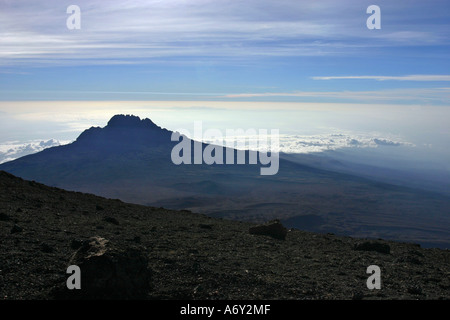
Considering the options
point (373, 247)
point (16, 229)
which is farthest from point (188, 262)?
point (373, 247)

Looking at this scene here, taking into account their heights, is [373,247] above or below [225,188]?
above

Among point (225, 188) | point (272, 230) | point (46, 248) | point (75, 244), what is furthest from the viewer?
point (225, 188)

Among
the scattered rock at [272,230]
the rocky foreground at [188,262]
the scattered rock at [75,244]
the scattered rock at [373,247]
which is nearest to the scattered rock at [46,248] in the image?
the rocky foreground at [188,262]

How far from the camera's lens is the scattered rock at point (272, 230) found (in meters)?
15.3

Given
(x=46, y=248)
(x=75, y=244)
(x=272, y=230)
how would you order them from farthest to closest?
1. (x=272, y=230)
2. (x=75, y=244)
3. (x=46, y=248)

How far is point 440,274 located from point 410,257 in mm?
1689

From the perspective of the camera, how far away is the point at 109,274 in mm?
7805

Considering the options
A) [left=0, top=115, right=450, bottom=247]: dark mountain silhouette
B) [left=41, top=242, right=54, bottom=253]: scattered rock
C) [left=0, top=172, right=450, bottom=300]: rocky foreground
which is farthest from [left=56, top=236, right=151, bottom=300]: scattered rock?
[left=0, top=115, right=450, bottom=247]: dark mountain silhouette

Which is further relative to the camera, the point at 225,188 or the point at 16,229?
the point at 225,188

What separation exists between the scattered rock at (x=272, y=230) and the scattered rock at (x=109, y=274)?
7.68 metres

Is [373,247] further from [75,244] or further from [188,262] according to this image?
[75,244]

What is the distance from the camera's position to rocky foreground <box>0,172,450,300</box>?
807 centimetres

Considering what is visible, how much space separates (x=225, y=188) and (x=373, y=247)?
14470cm
